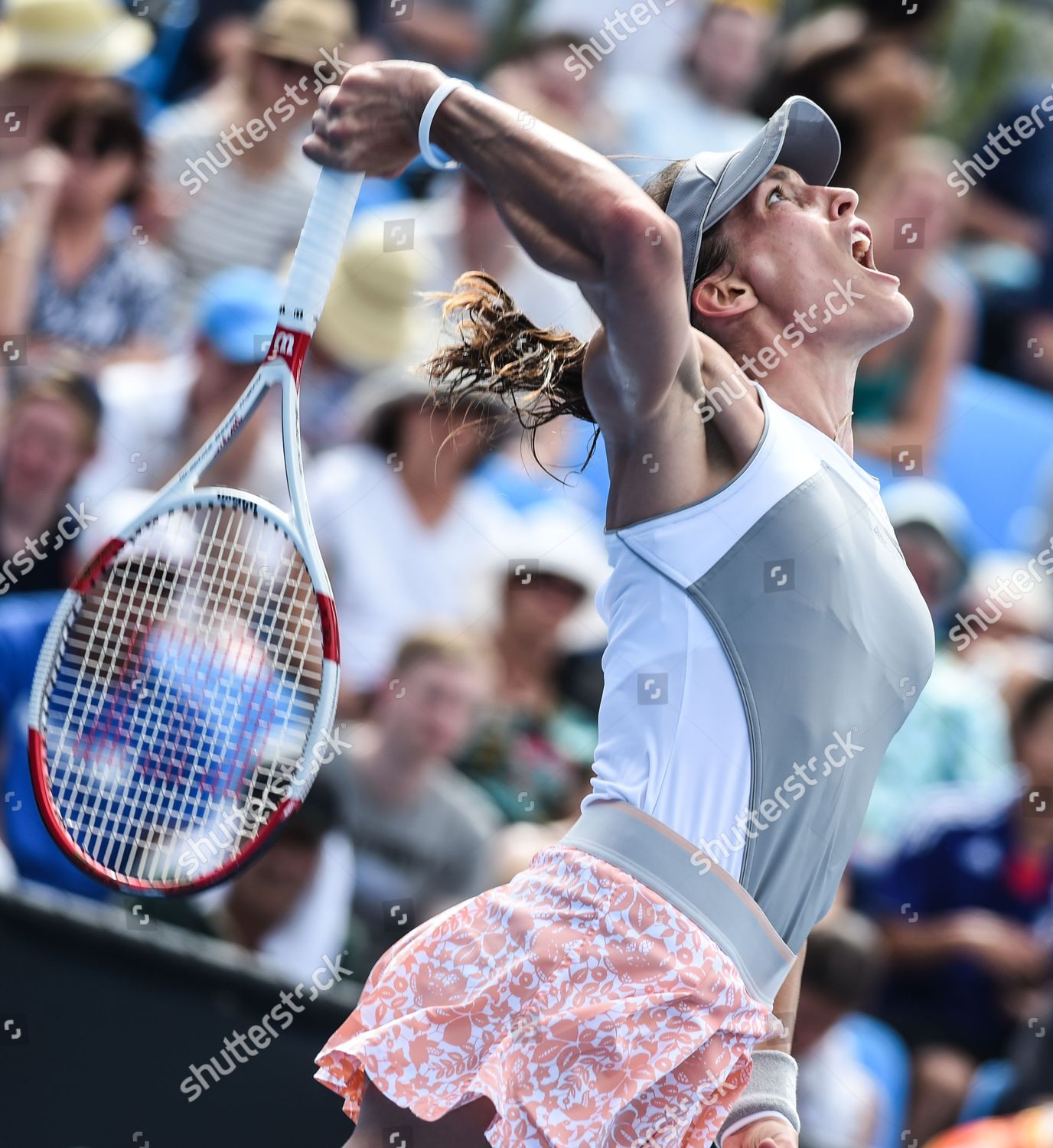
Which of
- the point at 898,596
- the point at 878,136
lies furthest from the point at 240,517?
the point at 878,136

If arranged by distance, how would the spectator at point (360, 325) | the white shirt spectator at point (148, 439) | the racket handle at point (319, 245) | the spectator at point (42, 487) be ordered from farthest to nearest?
the spectator at point (360, 325), the white shirt spectator at point (148, 439), the spectator at point (42, 487), the racket handle at point (319, 245)

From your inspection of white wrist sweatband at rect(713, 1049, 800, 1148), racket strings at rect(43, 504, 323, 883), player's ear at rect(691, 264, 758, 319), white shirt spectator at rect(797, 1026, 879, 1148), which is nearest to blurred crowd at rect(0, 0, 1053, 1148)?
white shirt spectator at rect(797, 1026, 879, 1148)

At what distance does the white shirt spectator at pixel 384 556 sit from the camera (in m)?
4.31

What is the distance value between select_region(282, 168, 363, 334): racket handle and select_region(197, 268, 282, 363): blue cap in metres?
1.93

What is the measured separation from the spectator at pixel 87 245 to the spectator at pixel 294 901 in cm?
152

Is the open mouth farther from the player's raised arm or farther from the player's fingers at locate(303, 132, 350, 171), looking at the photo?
the player's fingers at locate(303, 132, 350, 171)

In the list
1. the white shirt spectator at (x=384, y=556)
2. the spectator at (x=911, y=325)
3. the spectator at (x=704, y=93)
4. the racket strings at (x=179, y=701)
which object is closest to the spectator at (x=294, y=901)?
the racket strings at (x=179, y=701)

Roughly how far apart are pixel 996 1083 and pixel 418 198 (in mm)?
2994

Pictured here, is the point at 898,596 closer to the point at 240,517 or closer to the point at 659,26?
the point at 240,517

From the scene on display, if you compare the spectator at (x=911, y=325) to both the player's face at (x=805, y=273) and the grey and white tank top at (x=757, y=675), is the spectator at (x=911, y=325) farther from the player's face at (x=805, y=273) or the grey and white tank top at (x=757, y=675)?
the grey and white tank top at (x=757, y=675)

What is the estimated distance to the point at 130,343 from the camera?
15.9ft

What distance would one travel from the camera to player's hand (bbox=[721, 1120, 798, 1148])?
229 centimetres

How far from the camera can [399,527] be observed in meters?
4.41

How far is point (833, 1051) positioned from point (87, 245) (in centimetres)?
284
